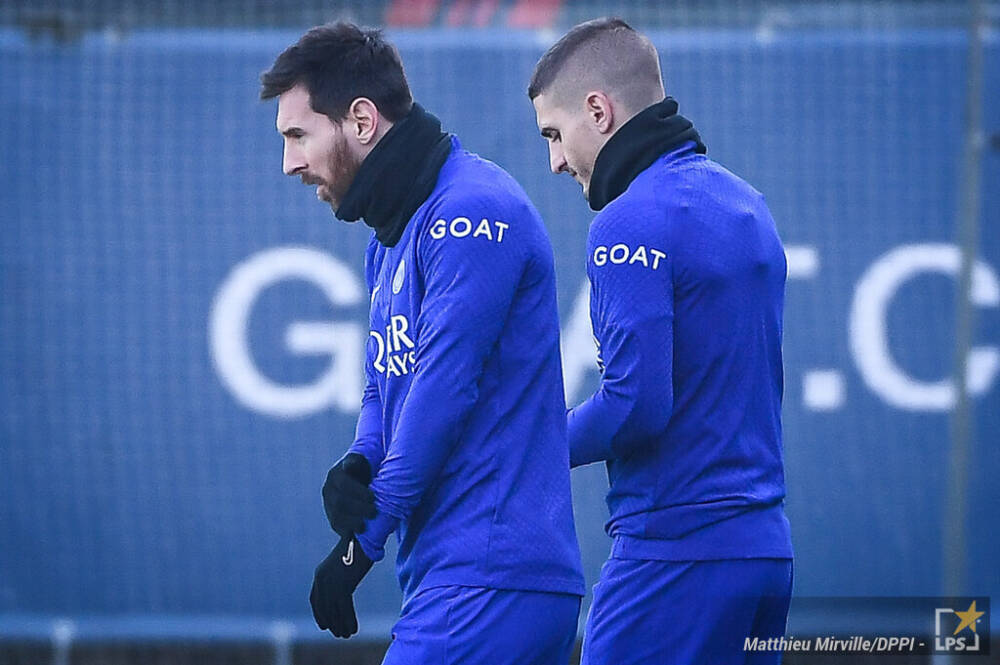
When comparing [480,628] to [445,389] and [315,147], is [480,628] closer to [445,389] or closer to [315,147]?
[445,389]

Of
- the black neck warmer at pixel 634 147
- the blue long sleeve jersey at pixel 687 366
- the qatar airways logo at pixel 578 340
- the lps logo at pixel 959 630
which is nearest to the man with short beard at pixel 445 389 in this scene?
the blue long sleeve jersey at pixel 687 366

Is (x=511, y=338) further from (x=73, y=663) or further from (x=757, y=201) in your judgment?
(x=73, y=663)

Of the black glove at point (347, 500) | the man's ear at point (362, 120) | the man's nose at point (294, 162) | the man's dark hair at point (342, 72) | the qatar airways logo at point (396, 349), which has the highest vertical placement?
the man's dark hair at point (342, 72)

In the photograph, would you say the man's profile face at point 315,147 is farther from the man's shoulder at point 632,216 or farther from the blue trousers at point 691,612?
the blue trousers at point 691,612

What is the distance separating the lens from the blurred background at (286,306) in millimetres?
5152

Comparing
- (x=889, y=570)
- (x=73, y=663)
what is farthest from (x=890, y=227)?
(x=73, y=663)

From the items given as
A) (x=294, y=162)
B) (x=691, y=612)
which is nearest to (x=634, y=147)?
(x=294, y=162)

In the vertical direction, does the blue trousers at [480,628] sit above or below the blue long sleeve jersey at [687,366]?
below

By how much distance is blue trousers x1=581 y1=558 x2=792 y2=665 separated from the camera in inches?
103

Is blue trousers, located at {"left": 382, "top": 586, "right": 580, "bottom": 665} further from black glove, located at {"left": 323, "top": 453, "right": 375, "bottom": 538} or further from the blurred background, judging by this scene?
the blurred background

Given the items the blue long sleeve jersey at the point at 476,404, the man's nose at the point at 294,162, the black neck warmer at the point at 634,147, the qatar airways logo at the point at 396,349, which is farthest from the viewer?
the black neck warmer at the point at 634,147

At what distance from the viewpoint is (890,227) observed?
5176mm

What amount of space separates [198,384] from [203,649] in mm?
1024

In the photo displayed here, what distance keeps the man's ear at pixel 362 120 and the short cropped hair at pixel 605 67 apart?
1.69 feet
